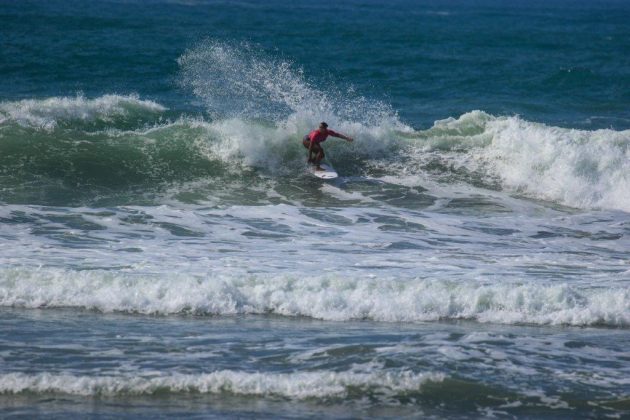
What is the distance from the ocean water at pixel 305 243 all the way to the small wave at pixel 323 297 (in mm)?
30

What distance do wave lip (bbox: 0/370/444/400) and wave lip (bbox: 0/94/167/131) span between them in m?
12.5

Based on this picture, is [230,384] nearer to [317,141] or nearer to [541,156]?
[317,141]

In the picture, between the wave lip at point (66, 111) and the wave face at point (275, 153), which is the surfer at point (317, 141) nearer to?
the wave face at point (275, 153)

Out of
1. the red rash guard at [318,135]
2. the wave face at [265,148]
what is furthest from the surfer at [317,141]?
the wave face at [265,148]

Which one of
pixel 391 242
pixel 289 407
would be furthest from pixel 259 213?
pixel 289 407

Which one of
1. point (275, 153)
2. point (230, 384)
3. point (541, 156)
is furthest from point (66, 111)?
point (230, 384)

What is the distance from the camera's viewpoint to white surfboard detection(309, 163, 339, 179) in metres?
17.4

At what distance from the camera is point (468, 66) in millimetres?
31797

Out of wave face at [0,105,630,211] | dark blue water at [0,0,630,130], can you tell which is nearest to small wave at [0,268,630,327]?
wave face at [0,105,630,211]

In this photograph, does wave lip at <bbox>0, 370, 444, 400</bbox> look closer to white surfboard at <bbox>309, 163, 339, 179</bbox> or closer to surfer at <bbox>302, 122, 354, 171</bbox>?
white surfboard at <bbox>309, 163, 339, 179</bbox>

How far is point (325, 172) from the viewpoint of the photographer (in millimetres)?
17594

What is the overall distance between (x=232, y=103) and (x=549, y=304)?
1237cm

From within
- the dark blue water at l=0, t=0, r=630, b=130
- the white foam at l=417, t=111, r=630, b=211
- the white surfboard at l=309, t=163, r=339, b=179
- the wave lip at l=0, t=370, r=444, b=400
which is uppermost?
the dark blue water at l=0, t=0, r=630, b=130

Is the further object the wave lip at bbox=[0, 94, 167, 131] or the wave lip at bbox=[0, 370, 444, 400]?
the wave lip at bbox=[0, 94, 167, 131]
